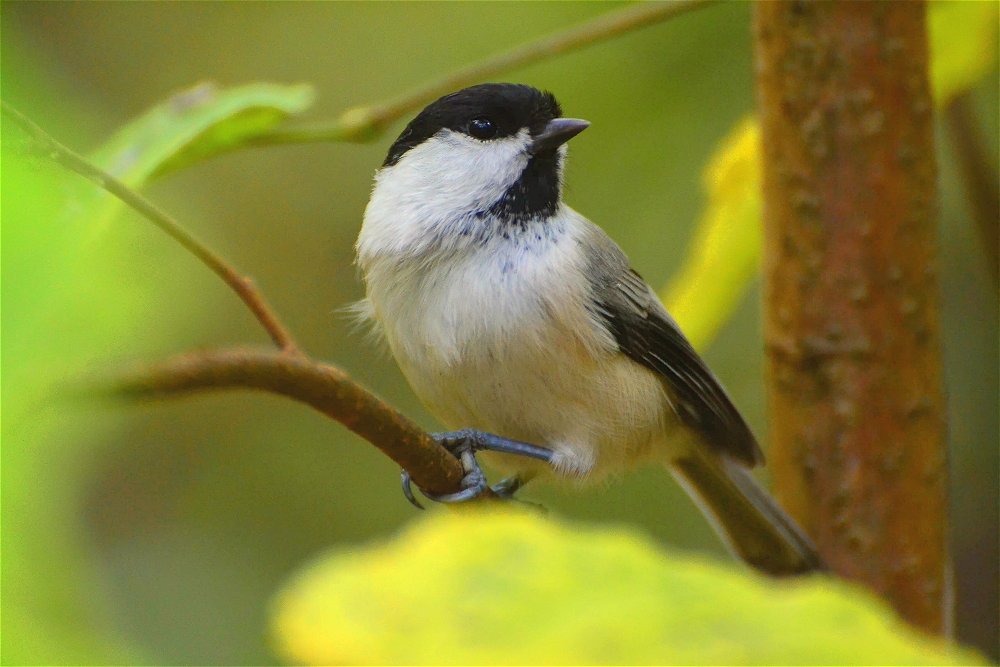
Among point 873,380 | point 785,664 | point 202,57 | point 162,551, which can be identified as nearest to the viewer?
point 785,664

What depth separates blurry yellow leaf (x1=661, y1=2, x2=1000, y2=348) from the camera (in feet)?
3.76

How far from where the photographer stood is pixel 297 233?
285cm

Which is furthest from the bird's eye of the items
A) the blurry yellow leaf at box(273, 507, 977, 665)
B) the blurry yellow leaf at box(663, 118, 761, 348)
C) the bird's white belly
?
the blurry yellow leaf at box(273, 507, 977, 665)

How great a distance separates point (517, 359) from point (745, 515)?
51cm

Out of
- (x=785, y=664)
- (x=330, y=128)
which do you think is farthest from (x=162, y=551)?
(x=785, y=664)

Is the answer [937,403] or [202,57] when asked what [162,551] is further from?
[937,403]

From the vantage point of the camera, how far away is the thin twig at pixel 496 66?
45.3 inches

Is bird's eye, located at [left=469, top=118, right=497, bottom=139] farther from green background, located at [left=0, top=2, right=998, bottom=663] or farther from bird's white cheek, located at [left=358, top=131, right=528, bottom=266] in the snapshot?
green background, located at [left=0, top=2, right=998, bottom=663]

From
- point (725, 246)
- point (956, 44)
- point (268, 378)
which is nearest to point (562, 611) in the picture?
point (268, 378)

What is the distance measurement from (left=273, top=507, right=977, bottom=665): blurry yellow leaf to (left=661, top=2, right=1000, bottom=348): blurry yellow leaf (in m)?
0.73

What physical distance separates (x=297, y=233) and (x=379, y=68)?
0.55m

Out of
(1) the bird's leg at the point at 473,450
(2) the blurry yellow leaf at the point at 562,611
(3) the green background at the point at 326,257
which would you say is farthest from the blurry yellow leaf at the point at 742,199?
(2) the blurry yellow leaf at the point at 562,611

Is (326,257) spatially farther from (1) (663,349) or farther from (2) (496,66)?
(2) (496,66)

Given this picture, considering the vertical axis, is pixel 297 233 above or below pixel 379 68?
below
